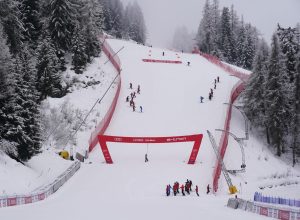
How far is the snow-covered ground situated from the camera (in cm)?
2142

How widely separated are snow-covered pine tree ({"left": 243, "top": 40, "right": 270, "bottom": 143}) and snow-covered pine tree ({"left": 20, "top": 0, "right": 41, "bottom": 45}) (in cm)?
2697

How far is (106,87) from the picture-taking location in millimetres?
55031

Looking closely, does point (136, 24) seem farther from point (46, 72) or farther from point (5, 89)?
point (5, 89)

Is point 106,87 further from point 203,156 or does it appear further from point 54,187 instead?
point 54,187

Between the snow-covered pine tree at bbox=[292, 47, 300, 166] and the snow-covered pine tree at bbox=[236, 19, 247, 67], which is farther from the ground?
the snow-covered pine tree at bbox=[236, 19, 247, 67]

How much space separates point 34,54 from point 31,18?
1003 centimetres

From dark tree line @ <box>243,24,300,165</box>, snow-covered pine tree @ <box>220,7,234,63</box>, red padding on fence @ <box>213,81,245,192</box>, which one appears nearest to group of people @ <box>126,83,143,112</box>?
red padding on fence @ <box>213,81,245,192</box>

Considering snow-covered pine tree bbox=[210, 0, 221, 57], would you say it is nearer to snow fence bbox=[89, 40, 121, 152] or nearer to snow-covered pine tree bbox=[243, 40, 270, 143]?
snow fence bbox=[89, 40, 121, 152]

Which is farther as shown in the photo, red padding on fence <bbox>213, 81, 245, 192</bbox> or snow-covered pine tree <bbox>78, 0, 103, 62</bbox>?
snow-covered pine tree <bbox>78, 0, 103, 62</bbox>

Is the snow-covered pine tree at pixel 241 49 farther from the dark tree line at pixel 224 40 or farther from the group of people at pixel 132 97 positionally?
the group of people at pixel 132 97

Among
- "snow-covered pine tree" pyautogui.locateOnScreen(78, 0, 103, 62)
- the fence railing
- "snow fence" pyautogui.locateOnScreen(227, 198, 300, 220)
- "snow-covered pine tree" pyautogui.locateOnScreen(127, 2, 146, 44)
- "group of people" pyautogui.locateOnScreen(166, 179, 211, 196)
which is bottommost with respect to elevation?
"group of people" pyautogui.locateOnScreen(166, 179, 211, 196)

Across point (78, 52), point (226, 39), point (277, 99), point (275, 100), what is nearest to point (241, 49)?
point (226, 39)

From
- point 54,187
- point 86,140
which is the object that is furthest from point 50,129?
point 54,187

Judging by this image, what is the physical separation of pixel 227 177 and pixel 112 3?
113 m
